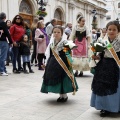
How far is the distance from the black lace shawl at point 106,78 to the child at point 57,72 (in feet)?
2.44

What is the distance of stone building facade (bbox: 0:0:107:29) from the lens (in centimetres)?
1750

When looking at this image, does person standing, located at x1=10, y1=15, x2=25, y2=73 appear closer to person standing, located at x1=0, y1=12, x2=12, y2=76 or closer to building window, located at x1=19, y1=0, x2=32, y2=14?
person standing, located at x1=0, y1=12, x2=12, y2=76

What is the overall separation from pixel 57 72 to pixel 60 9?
66.3ft

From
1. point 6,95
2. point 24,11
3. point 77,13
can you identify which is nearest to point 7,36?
point 6,95

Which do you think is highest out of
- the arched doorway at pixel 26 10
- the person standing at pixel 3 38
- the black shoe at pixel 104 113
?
the arched doorway at pixel 26 10

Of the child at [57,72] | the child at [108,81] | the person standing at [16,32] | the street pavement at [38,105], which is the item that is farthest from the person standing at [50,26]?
the child at [108,81]

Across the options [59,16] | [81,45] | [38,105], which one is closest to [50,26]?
[81,45]

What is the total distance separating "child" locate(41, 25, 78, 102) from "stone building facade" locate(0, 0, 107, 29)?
39.9 feet

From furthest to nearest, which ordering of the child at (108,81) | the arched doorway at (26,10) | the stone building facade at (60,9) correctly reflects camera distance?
1. the arched doorway at (26,10)
2. the stone building facade at (60,9)
3. the child at (108,81)

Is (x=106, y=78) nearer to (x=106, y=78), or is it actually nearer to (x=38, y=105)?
(x=106, y=78)

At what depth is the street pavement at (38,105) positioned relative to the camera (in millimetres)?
4211

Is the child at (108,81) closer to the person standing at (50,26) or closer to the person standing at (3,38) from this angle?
the person standing at (3,38)

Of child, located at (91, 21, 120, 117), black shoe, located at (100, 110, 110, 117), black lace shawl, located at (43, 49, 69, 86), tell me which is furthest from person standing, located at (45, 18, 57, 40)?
black shoe, located at (100, 110, 110, 117)

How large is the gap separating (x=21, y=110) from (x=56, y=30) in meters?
1.55
